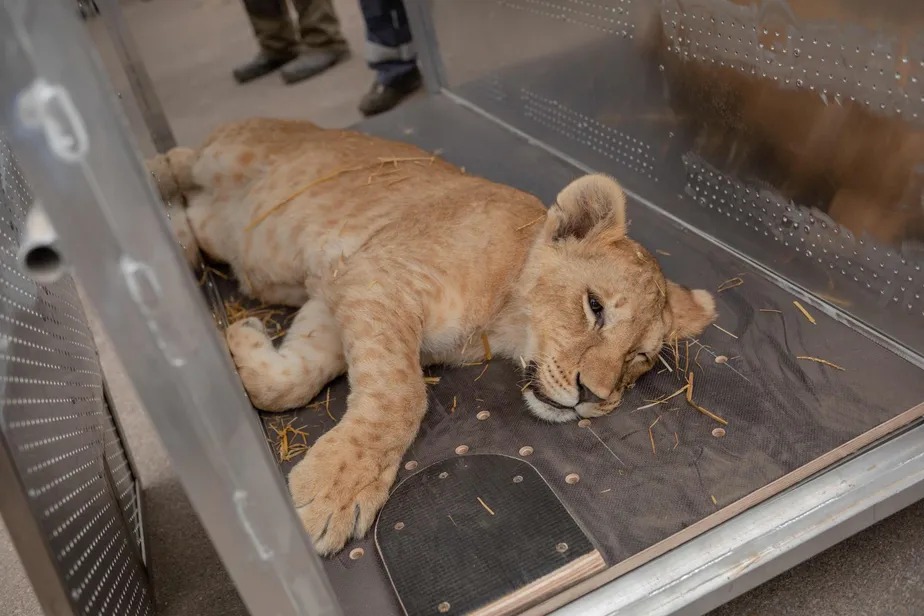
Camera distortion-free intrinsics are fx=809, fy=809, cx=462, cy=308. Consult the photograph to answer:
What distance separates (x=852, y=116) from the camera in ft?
7.45

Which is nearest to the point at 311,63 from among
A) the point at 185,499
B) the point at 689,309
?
the point at 185,499

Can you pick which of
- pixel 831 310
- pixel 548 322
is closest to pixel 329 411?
pixel 548 322

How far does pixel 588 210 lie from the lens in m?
2.35

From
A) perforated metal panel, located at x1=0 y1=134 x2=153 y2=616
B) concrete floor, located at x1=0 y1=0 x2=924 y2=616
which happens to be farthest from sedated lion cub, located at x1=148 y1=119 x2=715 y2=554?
concrete floor, located at x1=0 y1=0 x2=924 y2=616

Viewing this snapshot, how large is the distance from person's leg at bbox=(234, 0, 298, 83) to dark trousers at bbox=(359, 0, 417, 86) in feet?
1.35

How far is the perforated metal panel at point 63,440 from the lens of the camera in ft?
4.94

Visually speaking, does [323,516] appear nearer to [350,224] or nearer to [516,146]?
[350,224]

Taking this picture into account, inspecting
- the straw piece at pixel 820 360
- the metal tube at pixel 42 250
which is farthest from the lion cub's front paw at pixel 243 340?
the straw piece at pixel 820 360

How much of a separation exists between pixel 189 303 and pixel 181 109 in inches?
113

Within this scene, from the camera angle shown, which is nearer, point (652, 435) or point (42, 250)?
point (42, 250)

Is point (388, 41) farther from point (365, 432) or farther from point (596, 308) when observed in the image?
point (365, 432)

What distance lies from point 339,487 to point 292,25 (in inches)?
93.6

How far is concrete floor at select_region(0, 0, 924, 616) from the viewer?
2.07 metres

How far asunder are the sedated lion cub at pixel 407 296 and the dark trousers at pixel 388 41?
1.08 metres
